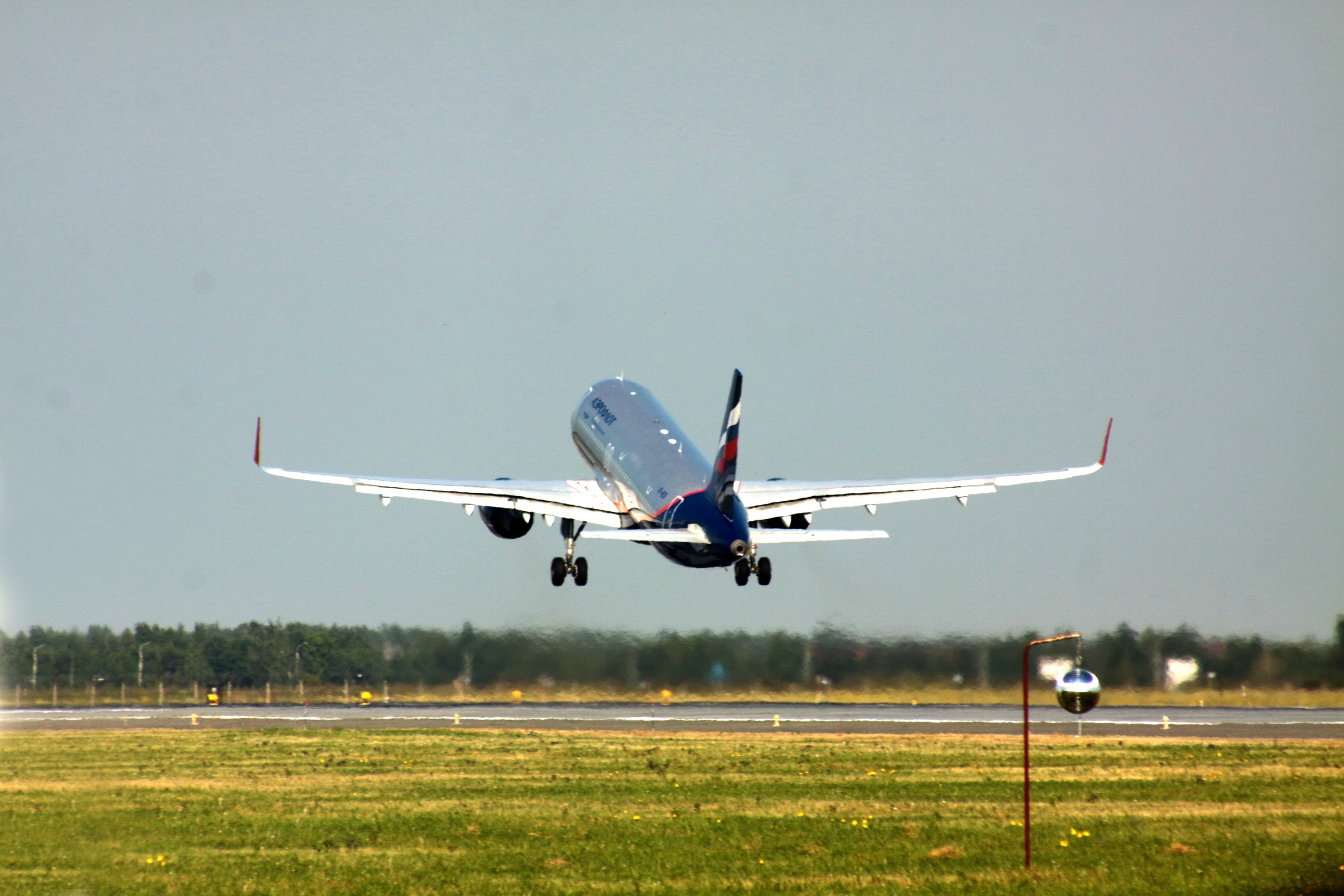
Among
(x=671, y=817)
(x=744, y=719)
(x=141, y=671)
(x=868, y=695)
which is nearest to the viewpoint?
(x=671, y=817)

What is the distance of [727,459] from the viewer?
51906mm

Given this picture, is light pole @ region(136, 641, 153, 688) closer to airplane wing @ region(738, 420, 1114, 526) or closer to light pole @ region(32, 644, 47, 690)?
light pole @ region(32, 644, 47, 690)

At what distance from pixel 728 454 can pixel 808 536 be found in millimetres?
4526

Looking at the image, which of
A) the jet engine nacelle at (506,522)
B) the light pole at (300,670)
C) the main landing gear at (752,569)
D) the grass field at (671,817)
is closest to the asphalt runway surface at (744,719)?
the light pole at (300,670)

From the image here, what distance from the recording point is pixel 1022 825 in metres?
40.2

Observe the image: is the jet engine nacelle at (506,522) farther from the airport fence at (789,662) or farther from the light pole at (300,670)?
the light pole at (300,670)

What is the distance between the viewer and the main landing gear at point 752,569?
51656 millimetres

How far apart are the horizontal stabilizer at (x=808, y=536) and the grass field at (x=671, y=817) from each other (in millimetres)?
7830

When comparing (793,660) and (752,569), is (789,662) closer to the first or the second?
(793,660)

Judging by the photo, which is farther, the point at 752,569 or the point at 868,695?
the point at 868,695

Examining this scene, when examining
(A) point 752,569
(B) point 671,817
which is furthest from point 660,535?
(B) point 671,817

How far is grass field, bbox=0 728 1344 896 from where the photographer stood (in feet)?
110

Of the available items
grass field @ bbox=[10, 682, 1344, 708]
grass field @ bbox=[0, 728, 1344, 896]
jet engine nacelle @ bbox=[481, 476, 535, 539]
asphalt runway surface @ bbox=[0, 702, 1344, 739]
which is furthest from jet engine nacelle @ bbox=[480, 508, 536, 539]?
grass field @ bbox=[10, 682, 1344, 708]

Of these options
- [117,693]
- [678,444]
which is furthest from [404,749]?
[117,693]
